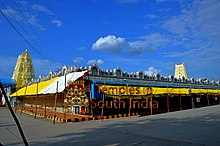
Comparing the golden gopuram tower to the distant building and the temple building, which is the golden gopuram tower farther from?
the distant building

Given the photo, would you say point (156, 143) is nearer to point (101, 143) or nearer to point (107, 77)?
point (101, 143)

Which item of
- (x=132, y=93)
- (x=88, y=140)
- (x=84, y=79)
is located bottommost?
(x=88, y=140)

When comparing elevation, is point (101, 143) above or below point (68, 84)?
below

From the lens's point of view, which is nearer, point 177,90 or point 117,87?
point 117,87

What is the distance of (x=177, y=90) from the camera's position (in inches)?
864

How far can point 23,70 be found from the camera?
48062 mm

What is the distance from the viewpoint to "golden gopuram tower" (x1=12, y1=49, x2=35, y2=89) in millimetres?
47125

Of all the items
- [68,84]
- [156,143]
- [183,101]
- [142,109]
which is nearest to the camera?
[156,143]

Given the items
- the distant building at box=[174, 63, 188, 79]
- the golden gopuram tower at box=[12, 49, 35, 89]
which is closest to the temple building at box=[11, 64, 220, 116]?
the golden gopuram tower at box=[12, 49, 35, 89]

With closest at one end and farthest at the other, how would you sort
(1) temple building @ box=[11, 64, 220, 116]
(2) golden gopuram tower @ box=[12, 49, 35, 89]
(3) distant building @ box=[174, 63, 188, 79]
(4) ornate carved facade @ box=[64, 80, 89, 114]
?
(4) ornate carved facade @ box=[64, 80, 89, 114] → (1) temple building @ box=[11, 64, 220, 116] → (2) golden gopuram tower @ box=[12, 49, 35, 89] → (3) distant building @ box=[174, 63, 188, 79]

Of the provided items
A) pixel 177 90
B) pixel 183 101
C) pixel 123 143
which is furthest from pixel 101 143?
pixel 183 101

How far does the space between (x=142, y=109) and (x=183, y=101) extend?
26.9 ft

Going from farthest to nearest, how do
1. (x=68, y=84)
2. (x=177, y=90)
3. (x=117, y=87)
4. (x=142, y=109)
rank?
(x=177, y=90)
(x=142, y=109)
(x=117, y=87)
(x=68, y=84)

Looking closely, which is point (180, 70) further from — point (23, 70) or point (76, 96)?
point (76, 96)
